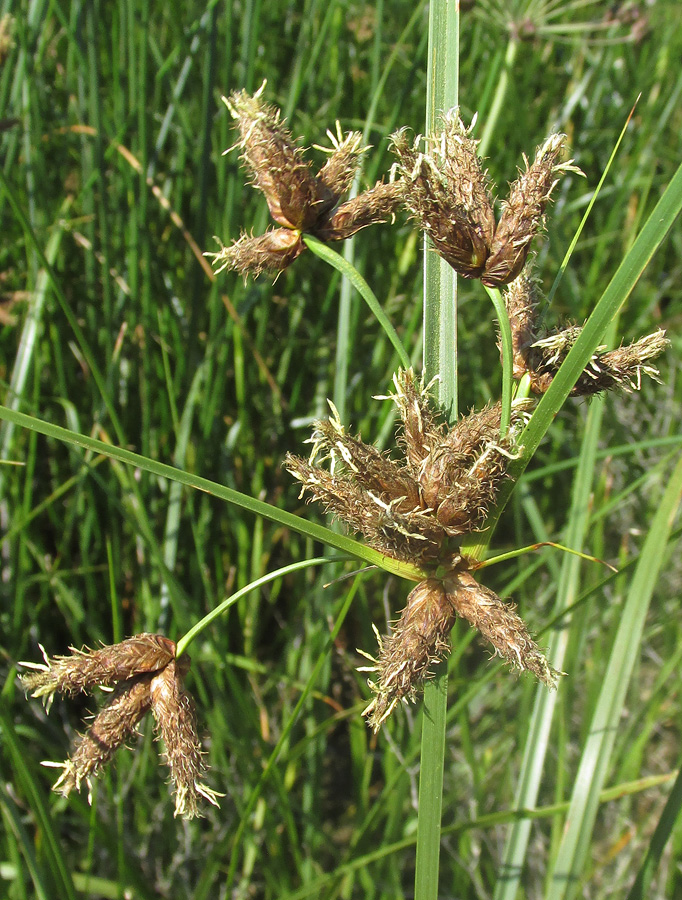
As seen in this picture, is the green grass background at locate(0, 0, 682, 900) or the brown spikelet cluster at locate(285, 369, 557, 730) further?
the green grass background at locate(0, 0, 682, 900)

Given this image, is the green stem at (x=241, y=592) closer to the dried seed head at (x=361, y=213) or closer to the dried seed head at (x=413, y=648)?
the dried seed head at (x=413, y=648)

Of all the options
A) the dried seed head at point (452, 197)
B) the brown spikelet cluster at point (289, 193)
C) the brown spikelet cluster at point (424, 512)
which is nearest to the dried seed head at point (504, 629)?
the brown spikelet cluster at point (424, 512)

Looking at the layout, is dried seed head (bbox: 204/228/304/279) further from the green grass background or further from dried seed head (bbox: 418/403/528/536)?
the green grass background

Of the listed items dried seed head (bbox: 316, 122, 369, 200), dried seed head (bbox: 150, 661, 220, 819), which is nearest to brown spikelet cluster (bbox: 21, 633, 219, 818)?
dried seed head (bbox: 150, 661, 220, 819)

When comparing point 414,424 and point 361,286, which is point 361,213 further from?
Result: point 414,424

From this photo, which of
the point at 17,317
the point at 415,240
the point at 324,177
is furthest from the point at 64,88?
the point at 324,177

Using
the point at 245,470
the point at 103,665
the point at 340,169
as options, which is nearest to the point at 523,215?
the point at 340,169
